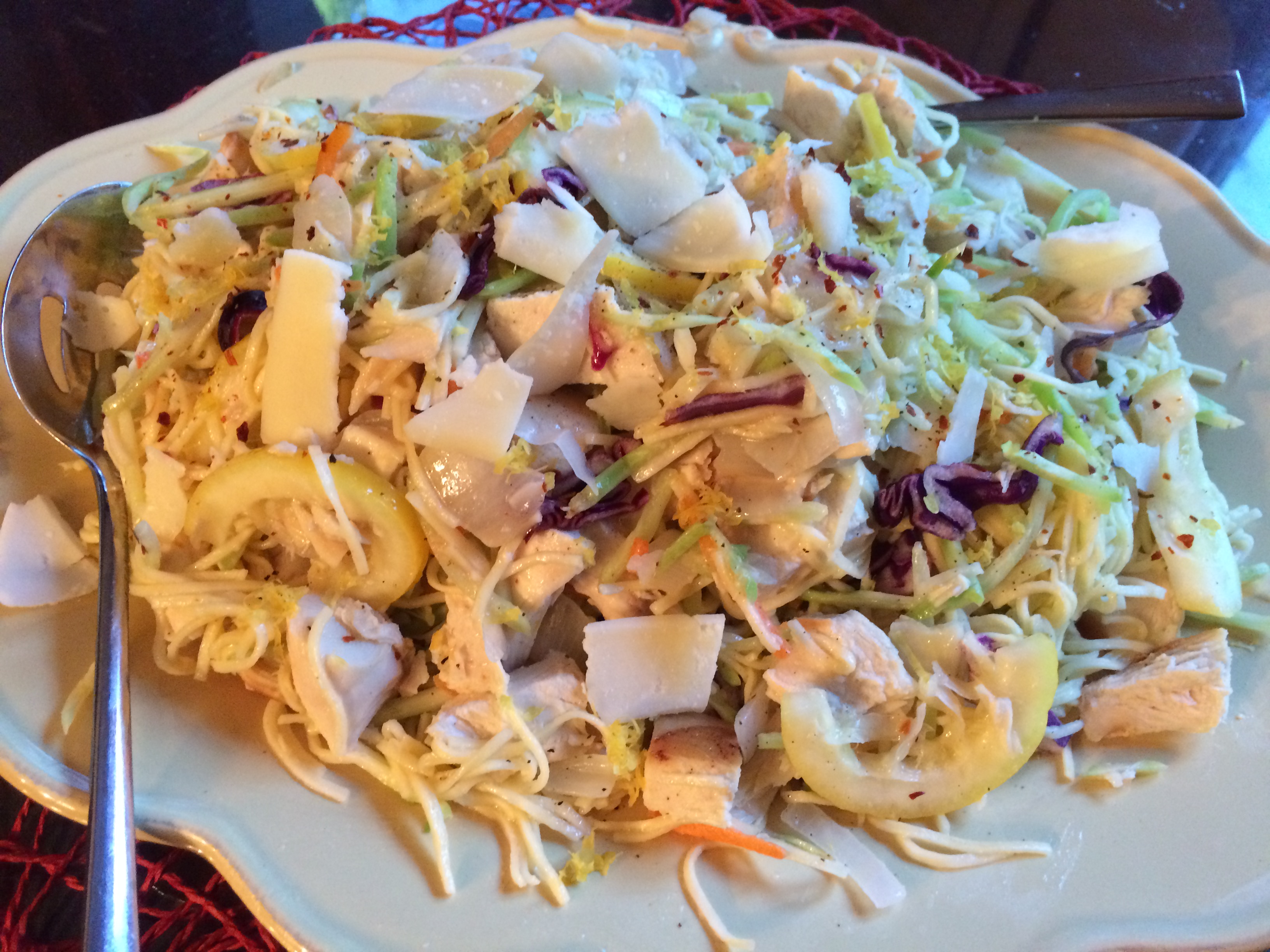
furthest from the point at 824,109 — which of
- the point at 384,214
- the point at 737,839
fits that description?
the point at 737,839

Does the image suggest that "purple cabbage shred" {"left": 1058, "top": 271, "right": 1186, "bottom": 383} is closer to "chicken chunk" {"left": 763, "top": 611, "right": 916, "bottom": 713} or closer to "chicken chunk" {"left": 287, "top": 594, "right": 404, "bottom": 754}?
"chicken chunk" {"left": 763, "top": 611, "right": 916, "bottom": 713}

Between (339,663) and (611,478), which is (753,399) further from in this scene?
(339,663)

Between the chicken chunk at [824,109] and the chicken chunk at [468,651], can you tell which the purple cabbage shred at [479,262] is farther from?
the chicken chunk at [824,109]

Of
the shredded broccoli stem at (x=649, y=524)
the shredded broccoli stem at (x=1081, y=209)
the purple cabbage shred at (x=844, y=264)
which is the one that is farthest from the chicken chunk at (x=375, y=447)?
the shredded broccoli stem at (x=1081, y=209)

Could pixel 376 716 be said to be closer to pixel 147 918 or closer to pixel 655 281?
pixel 147 918

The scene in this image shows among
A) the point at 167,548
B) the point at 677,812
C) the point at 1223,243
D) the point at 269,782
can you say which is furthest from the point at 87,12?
the point at 1223,243
